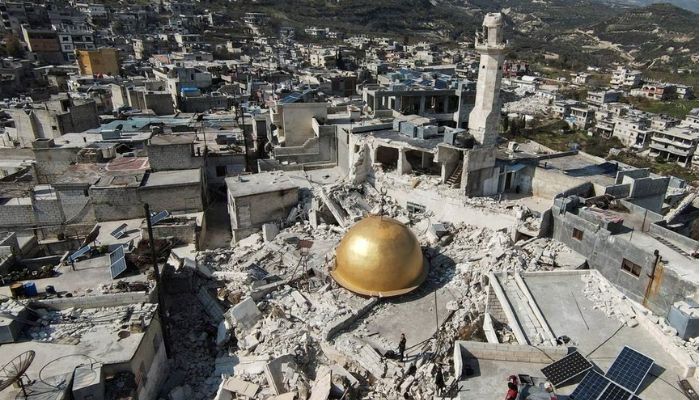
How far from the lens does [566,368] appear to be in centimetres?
1070

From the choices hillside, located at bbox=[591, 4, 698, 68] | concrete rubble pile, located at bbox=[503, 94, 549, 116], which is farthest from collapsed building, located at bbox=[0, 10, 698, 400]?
hillside, located at bbox=[591, 4, 698, 68]

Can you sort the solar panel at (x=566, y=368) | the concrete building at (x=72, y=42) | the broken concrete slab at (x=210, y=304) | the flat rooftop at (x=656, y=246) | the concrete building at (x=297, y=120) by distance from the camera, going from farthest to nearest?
the concrete building at (x=72, y=42) < the concrete building at (x=297, y=120) < the broken concrete slab at (x=210, y=304) < the flat rooftop at (x=656, y=246) < the solar panel at (x=566, y=368)

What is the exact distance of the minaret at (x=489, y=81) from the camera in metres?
22.0

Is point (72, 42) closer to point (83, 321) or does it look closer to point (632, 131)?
point (83, 321)

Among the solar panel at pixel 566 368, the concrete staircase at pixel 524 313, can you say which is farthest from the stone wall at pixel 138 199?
the solar panel at pixel 566 368

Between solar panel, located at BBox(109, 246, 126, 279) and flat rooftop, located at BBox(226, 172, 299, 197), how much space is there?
623cm

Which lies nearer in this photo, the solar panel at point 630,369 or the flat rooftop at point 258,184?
the solar panel at point 630,369

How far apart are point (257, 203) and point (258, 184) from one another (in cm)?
152

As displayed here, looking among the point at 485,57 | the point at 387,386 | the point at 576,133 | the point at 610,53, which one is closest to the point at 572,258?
the point at 387,386

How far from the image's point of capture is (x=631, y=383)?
10.3m

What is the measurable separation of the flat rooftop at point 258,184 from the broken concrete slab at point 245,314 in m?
7.02

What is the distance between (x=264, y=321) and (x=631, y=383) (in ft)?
37.7

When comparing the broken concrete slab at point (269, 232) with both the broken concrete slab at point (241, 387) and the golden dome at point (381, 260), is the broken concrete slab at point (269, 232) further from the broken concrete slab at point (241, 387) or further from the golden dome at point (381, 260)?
the broken concrete slab at point (241, 387)

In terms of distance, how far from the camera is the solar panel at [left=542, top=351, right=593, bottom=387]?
10.5m
